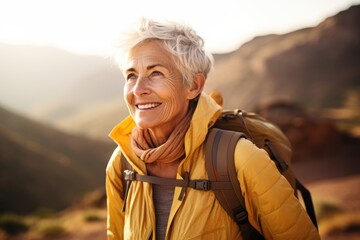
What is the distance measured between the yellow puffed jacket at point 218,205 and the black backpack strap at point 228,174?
0.03 meters

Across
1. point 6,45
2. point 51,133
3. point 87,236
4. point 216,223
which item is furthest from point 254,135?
point 6,45

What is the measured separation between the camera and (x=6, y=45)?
147250mm

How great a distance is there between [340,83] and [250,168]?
49.5 m

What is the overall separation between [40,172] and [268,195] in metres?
29.7

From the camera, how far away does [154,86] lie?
2043 millimetres

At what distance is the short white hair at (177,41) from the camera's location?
2012mm

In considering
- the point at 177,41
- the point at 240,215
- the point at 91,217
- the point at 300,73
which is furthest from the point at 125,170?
the point at 300,73

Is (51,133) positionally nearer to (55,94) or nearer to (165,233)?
(165,233)

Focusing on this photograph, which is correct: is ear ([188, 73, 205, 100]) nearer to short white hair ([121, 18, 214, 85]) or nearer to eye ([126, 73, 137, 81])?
short white hair ([121, 18, 214, 85])

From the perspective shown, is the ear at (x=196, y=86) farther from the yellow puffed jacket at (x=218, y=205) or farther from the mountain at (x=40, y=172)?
the mountain at (x=40, y=172)

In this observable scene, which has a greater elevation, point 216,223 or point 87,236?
point 216,223

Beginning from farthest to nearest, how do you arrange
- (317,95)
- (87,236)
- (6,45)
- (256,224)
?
(6,45) → (317,95) → (87,236) → (256,224)

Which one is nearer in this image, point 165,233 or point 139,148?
point 165,233

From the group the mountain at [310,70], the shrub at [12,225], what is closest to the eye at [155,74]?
the shrub at [12,225]
